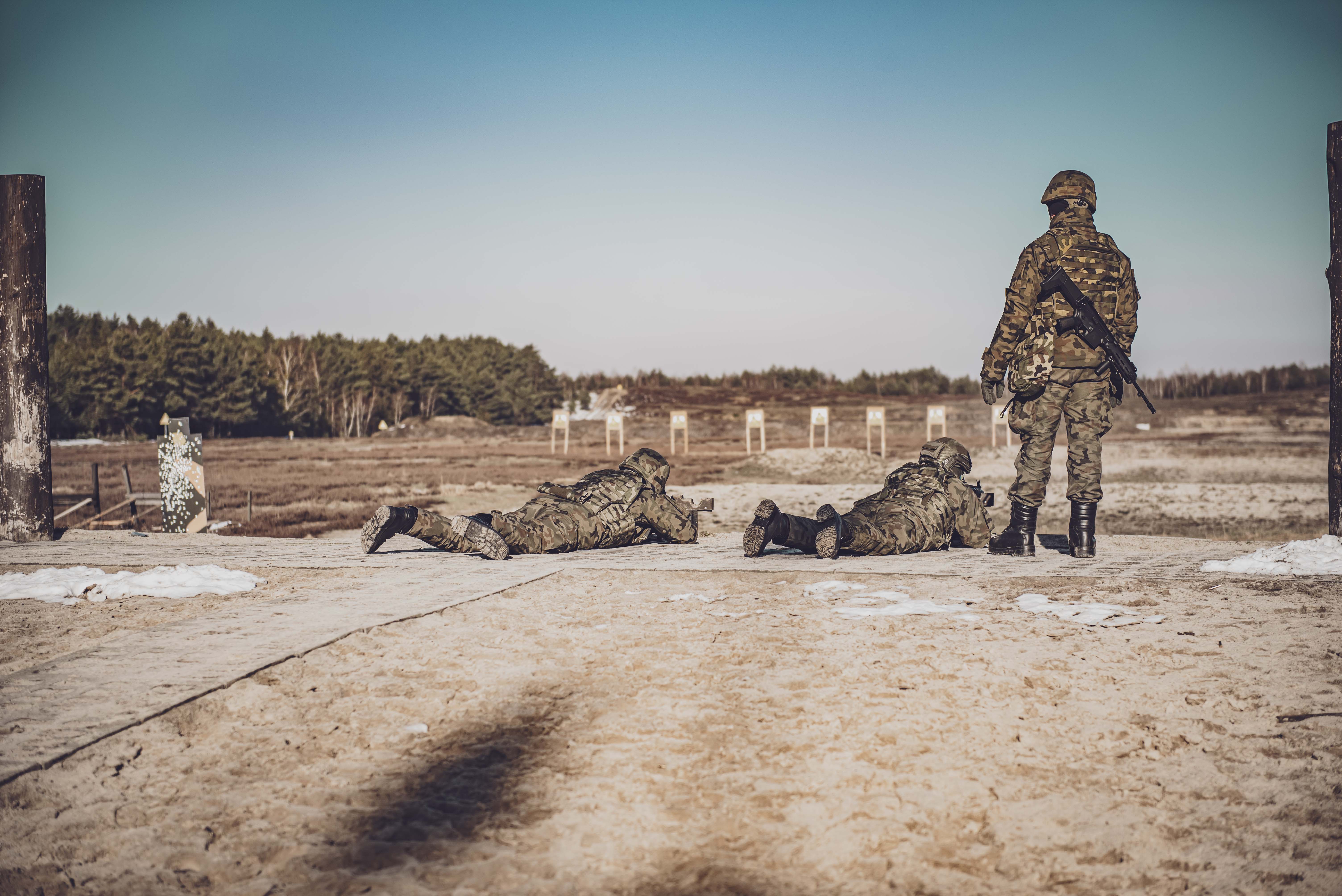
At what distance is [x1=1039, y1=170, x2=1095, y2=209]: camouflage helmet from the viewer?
23.5 feet

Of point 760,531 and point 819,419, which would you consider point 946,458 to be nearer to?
point 760,531

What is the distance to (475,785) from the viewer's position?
288cm

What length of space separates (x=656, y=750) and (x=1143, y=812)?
60.7 inches

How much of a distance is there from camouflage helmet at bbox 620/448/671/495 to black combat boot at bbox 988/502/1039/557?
9.62 feet

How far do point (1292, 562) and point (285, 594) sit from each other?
6704 millimetres

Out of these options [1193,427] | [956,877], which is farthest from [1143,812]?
[1193,427]

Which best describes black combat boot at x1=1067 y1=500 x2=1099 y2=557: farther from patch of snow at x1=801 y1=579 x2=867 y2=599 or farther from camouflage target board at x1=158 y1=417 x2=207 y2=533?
camouflage target board at x1=158 y1=417 x2=207 y2=533

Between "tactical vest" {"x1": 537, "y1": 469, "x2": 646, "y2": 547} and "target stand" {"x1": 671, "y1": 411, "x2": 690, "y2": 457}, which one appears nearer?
"tactical vest" {"x1": 537, "y1": 469, "x2": 646, "y2": 547}

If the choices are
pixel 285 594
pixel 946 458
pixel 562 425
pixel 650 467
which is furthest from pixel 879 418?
pixel 285 594

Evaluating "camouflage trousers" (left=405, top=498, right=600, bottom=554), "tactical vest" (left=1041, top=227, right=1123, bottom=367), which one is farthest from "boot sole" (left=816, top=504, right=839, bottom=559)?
"tactical vest" (left=1041, top=227, right=1123, bottom=367)

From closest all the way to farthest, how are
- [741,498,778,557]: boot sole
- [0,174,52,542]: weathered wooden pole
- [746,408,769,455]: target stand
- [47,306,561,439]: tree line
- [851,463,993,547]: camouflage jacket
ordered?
[741,498,778,557]: boot sole
[851,463,993,547]: camouflage jacket
[0,174,52,542]: weathered wooden pole
[746,408,769,455]: target stand
[47,306,561,439]: tree line

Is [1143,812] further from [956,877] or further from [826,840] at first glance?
[826,840]

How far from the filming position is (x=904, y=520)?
24.7 ft

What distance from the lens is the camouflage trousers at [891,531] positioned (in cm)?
722
